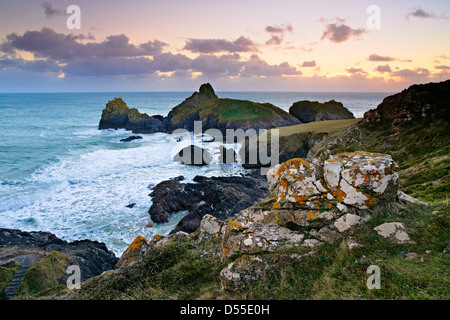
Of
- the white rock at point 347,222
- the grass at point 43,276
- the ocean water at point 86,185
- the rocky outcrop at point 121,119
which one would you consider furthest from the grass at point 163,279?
the rocky outcrop at point 121,119

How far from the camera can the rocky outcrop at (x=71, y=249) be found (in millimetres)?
12745

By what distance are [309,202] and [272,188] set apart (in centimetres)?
155

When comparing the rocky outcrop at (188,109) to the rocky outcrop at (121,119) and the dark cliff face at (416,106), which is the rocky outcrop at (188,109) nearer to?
the rocky outcrop at (121,119)

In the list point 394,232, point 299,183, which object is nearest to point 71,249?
point 299,183

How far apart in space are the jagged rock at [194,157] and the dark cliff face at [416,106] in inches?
906

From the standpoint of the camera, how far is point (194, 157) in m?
38.6

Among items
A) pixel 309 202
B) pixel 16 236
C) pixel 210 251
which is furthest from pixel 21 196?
pixel 309 202

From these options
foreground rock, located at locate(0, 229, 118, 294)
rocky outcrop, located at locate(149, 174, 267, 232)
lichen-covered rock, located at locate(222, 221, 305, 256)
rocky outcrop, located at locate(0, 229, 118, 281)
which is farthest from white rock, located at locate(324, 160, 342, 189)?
rocky outcrop, located at locate(149, 174, 267, 232)

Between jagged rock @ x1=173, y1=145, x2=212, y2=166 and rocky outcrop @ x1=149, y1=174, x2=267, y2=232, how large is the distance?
33.7 feet

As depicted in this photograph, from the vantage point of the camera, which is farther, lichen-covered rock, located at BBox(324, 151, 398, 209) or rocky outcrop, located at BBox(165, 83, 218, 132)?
rocky outcrop, located at BBox(165, 83, 218, 132)

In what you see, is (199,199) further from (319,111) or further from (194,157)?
(319,111)

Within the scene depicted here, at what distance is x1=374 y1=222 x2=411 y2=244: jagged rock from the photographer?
18.2 feet

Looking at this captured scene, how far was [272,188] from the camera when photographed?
8.20m

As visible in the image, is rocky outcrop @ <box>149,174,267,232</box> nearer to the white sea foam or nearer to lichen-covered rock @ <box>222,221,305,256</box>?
the white sea foam
